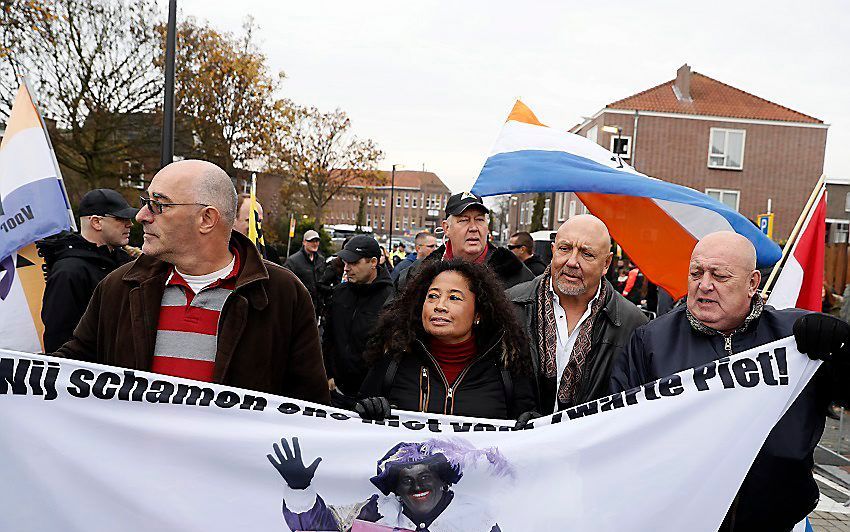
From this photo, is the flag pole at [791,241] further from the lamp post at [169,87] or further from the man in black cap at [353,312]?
the lamp post at [169,87]

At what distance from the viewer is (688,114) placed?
40812mm

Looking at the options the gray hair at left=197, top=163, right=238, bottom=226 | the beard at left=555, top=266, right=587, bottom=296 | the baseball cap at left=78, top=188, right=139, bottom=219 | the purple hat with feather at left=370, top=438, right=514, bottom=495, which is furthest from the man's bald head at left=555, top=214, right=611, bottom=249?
the baseball cap at left=78, top=188, right=139, bottom=219

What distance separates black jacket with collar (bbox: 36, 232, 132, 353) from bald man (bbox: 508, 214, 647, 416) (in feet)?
8.63

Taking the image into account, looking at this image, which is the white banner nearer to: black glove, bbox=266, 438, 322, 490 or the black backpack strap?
black glove, bbox=266, 438, 322, 490

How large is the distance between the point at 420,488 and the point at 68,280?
2809 mm

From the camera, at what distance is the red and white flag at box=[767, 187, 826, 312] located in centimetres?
383

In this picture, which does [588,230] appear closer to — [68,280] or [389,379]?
[389,379]

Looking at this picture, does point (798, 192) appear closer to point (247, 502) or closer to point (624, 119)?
point (624, 119)

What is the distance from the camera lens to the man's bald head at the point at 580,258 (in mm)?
3645

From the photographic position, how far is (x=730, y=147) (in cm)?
4069

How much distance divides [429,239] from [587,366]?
6.50 m

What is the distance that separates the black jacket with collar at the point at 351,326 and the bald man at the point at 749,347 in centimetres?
316

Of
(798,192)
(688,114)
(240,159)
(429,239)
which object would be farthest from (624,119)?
(429,239)

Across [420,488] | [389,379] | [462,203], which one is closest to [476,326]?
[389,379]
